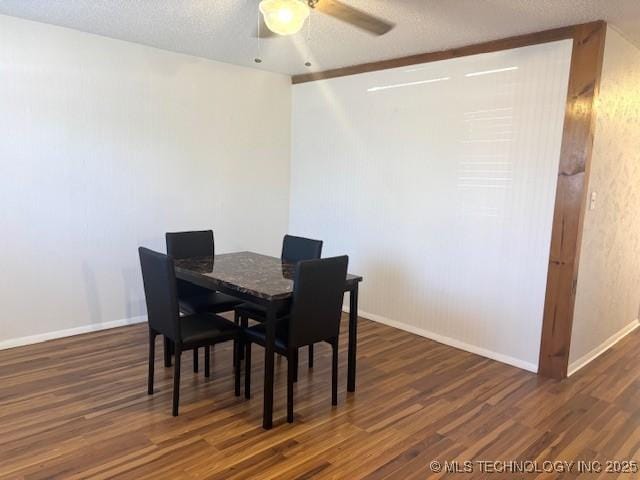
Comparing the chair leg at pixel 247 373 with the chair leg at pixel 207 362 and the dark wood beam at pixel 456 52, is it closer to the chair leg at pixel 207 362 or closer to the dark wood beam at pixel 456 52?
the chair leg at pixel 207 362

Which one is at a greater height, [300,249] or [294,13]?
[294,13]

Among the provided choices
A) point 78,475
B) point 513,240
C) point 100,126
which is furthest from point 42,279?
point 513,240

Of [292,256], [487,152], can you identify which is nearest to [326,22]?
[487,152]

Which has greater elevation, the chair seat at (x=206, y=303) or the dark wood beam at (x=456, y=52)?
the dark wood beam at (x=456, y=52)

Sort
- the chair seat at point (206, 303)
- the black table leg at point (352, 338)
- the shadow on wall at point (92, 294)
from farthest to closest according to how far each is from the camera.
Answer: the shadow on wall at point (92, 294) < the chair seat at point (206, 303) < the black table leg at point (352, 338)

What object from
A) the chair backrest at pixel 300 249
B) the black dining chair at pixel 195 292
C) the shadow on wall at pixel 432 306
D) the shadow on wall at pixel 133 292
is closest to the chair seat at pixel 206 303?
the black dining chair at pixel 195 292

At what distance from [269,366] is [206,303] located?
3.18 feet

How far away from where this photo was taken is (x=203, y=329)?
2.63 meters

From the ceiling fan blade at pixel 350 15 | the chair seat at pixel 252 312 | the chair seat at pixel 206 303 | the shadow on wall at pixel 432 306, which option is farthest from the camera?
the shadow on wall at pixel 432 306

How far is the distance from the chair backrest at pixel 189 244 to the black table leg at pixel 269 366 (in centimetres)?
125

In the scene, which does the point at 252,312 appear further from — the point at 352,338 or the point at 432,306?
the point at 432,306

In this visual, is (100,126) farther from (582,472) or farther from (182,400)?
(582,472)

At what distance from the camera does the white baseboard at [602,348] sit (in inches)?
132

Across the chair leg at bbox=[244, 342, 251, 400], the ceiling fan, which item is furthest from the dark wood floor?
the ceiling fan
